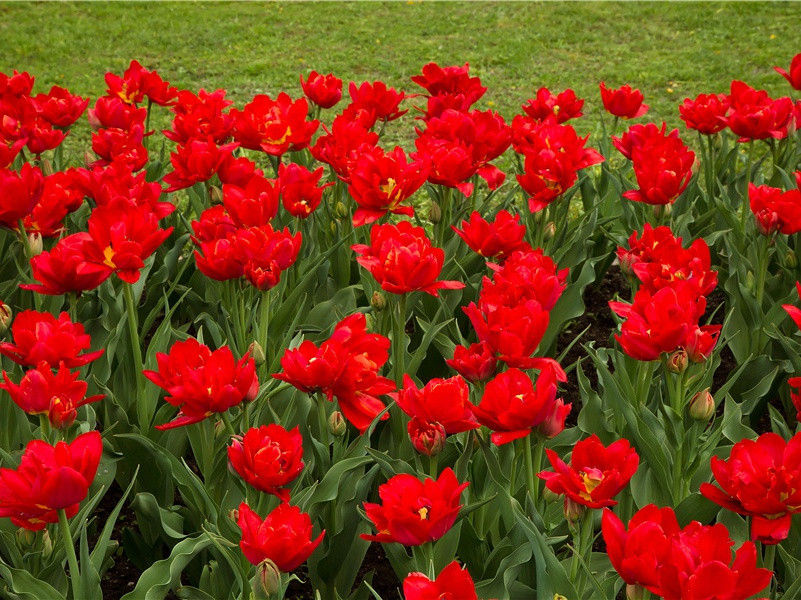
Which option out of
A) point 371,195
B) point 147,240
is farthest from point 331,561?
point 371,195

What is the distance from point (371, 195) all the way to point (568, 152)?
622mm

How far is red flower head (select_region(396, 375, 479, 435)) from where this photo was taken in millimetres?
1625

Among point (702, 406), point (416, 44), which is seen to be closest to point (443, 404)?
point (702, 406)

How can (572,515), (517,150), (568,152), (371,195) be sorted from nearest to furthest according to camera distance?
(572,515) → (371,195) → (568,152) → (517,150)

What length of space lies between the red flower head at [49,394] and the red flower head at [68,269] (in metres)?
0.31

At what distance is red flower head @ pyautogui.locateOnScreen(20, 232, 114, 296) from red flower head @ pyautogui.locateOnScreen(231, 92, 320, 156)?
97cm

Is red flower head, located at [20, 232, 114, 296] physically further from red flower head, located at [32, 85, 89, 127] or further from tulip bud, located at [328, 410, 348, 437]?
red flower head, located at [32, 85, 89, 127]

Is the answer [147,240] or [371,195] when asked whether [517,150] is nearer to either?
[371,195]

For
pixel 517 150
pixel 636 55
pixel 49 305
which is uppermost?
pixel 517 150

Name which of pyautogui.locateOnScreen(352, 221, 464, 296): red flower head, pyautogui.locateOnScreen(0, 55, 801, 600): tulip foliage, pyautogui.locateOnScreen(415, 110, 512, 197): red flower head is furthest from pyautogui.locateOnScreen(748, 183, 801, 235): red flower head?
pyautogui.locateOnScreen(352, 221, 464, 296): red flower head

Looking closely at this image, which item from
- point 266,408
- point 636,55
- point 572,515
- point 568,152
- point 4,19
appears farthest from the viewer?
point 4,19

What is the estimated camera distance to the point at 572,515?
1.51 meters

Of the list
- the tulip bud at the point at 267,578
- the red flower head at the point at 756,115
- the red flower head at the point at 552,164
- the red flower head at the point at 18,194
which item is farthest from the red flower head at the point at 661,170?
the tulip bud at the point at 267,578

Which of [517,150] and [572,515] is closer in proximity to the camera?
[572,515]
